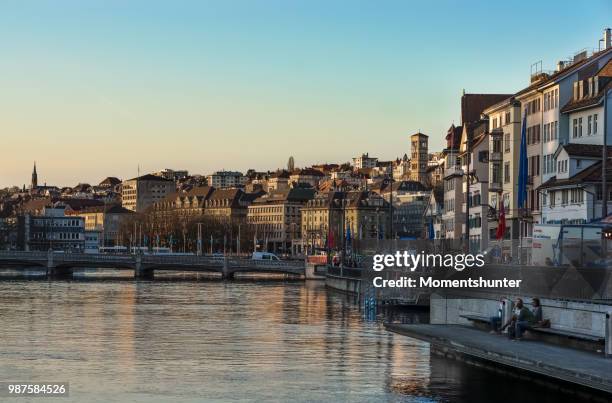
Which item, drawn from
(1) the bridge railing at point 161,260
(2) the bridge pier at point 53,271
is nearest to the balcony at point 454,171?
(1) the bridge railing at point 161,260

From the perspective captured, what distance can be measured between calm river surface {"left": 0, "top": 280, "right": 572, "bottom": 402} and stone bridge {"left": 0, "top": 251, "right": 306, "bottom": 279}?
77132 mm

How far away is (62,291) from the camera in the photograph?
106 metres

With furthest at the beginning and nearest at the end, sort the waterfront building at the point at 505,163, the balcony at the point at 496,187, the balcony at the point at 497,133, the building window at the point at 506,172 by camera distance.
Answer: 1. the balcony at the point at 497,133
2. the balcony at the point at 496,187
3. the building window at the point at 506,172
4. the waterfront building at the point at 505,163

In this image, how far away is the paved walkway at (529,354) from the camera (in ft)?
96.4

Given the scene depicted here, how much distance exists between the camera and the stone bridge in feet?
495

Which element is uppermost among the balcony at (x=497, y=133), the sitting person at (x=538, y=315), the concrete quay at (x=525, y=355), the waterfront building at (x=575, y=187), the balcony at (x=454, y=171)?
the balcony at (x=497, y=133)

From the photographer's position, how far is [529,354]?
3322 centimetres

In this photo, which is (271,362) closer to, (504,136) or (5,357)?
(5,357)

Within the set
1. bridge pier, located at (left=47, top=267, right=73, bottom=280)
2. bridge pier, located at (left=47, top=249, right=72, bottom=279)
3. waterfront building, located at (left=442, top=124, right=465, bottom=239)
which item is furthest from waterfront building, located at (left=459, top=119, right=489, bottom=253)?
bridge pier, located at (left=47, top=249, right=72, bottom=279)

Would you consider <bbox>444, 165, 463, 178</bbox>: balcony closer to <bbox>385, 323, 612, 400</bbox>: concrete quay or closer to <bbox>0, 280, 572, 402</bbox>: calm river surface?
<bbox>0, 280, 572, 402</bbox>: calm river surface

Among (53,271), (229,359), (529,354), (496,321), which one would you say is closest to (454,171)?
(496,321)

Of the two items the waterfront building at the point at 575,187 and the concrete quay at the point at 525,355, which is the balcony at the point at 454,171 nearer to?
the waterfront building at the point at 575,187

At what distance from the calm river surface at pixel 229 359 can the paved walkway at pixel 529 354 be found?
0.75 metres

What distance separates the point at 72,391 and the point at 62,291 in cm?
7498
